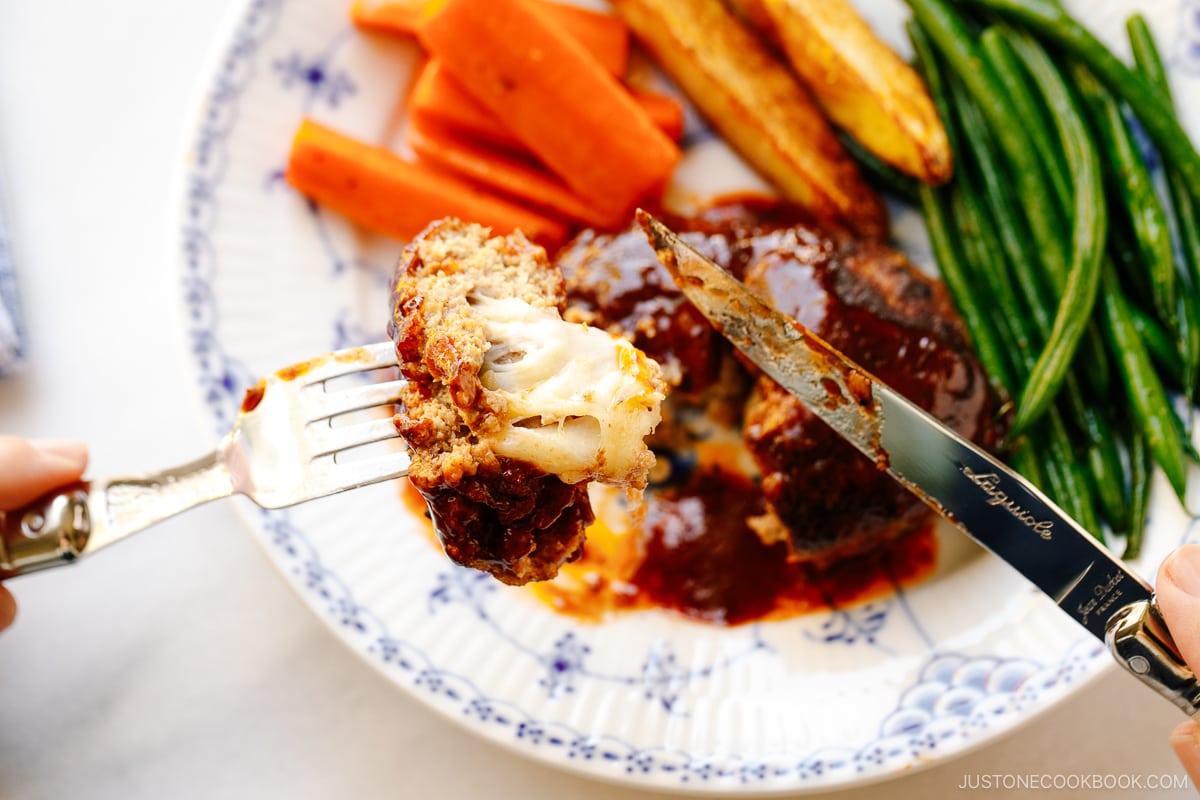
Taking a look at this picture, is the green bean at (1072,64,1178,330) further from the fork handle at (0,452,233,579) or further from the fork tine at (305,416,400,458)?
the fork handle at (0,452,233,579)

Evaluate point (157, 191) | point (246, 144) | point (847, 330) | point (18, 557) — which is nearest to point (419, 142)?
point (246, 144)

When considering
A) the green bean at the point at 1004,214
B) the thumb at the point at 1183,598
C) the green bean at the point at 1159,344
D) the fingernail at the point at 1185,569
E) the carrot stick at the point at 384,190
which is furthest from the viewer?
the carrot stick at the point at 384,190

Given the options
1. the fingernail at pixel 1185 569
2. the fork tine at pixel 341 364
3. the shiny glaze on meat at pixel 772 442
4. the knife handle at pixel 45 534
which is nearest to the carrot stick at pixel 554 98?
the shiny glaze on meat at pixel 772 442

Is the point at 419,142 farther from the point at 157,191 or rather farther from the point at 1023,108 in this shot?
the point at 1023,108

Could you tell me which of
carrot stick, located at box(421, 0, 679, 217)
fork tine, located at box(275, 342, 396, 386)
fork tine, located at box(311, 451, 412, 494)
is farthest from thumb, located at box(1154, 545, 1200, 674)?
carrot stick, located at box(421, 0, 679, 217)

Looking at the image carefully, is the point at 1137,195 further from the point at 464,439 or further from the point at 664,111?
the point at 464,439

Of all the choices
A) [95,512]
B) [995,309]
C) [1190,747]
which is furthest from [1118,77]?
[95,512]

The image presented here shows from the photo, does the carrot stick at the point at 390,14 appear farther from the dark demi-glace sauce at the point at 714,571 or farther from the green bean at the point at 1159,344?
the green bean at the point at 1159,344
